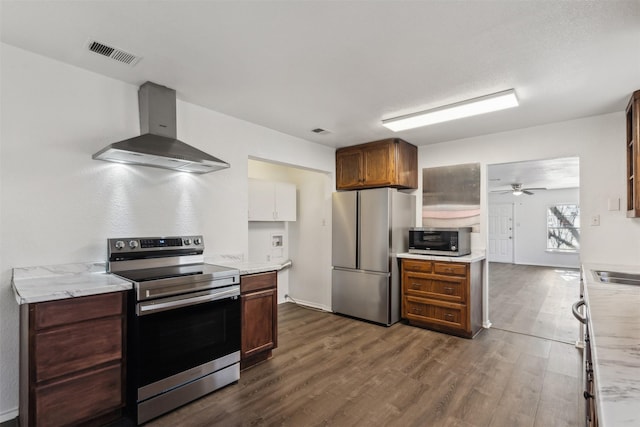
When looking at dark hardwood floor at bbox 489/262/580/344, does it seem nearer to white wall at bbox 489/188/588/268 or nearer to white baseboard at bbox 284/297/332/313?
white wall at bbox 489/188/588/268

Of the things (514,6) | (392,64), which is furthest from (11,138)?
(514,6)

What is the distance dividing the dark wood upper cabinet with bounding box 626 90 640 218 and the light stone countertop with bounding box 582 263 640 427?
1.60 metres

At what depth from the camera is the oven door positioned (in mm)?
2051

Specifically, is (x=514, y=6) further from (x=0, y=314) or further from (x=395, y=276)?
(x=0, y=314)

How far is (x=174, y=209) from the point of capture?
2838mm

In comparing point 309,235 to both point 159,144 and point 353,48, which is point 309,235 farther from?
point 353,48

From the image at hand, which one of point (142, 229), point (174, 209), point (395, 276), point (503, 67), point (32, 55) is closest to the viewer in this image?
point (32, 55)

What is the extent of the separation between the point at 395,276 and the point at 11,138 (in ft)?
12.7

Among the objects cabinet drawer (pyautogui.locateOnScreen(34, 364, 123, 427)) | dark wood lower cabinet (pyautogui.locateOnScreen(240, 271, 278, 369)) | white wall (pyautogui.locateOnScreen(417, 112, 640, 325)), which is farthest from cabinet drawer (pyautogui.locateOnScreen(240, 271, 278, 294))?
white wall (pyautogui.locateOnScreen(417, 112, 640, 325))

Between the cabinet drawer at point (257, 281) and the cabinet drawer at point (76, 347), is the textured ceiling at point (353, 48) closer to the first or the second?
the cabinet drawer at point (257, 281)

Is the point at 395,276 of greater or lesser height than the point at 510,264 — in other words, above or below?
above

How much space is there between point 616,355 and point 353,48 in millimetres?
1965

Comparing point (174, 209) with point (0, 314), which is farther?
point (174, 209)

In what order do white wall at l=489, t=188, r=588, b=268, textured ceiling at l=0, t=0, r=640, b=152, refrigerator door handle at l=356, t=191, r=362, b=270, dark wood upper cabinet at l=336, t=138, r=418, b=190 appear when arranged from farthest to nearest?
1. white wall at l=489, t=188, r=588, b=268
2. refrigerator door handle at l=356, t=191, r=362, b=270
3. dark wood upper cabinet at l=336, t=138, r=418, b=190
4. textured ceiling at l=0, t=0, r=640, b=152
